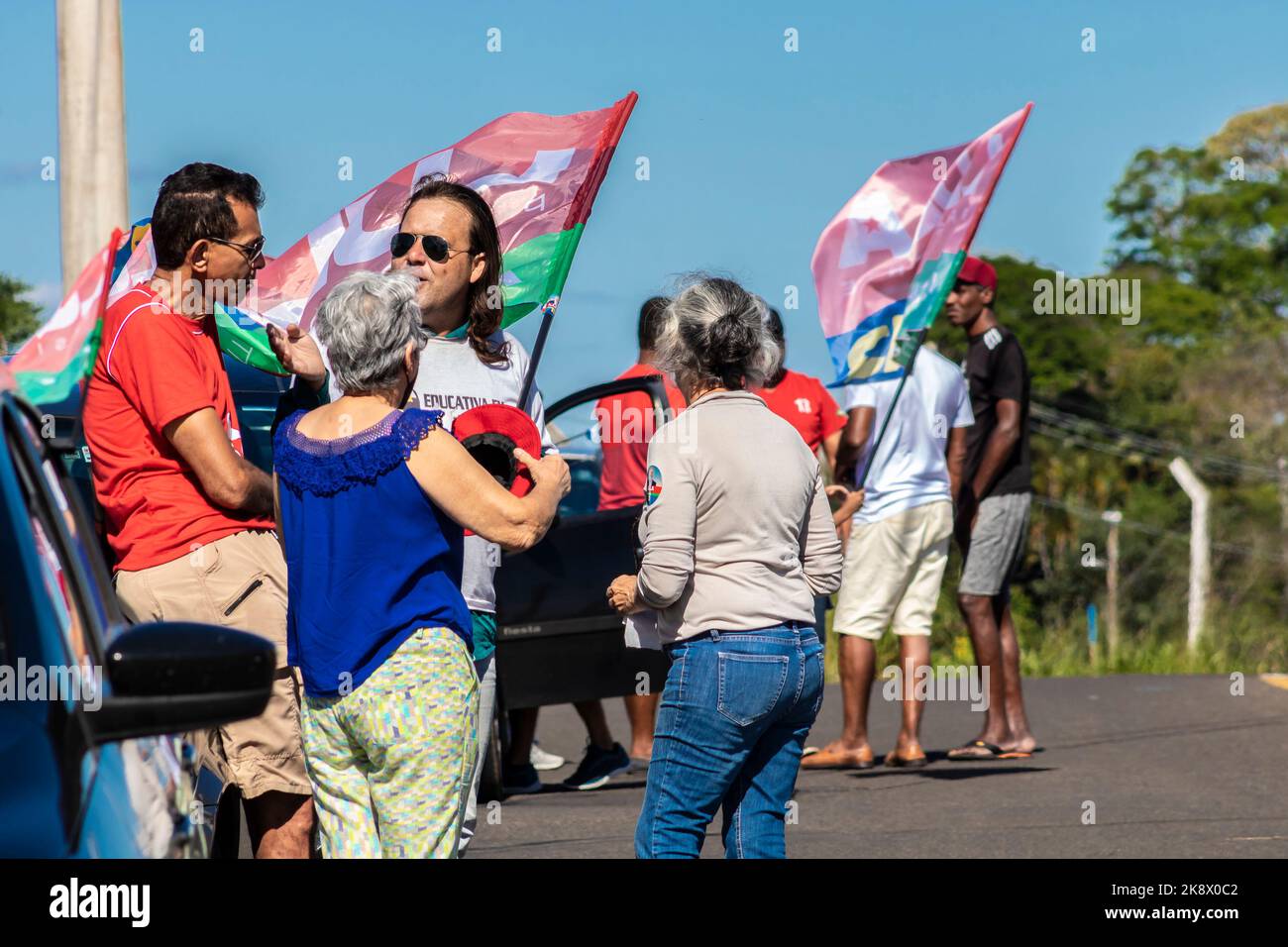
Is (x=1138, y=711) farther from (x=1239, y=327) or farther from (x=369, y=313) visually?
(x=1239, y=327)

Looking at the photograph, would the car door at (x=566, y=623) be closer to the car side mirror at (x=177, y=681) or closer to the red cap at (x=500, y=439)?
the red cap at (x=500, y=439)

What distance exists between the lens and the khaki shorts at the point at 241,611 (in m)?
4.59

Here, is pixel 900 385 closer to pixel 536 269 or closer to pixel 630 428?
pixel 630 428

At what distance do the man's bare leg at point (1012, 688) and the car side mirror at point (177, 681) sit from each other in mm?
6782

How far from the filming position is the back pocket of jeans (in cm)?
443

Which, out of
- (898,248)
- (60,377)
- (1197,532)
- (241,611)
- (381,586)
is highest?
(898,248)

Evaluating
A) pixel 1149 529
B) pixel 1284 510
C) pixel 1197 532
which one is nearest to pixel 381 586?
pixel 1197 532

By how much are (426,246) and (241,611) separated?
103 cm

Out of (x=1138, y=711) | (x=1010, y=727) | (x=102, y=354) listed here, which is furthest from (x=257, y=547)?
(x=1138, y=711)

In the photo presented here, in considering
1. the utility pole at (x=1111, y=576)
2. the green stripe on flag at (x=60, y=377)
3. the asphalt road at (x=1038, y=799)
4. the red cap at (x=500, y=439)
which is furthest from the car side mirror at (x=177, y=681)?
the utility pole at (x=1111, y=576)

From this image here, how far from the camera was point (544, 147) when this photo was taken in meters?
6.27

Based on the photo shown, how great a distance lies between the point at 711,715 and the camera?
4.43 m
